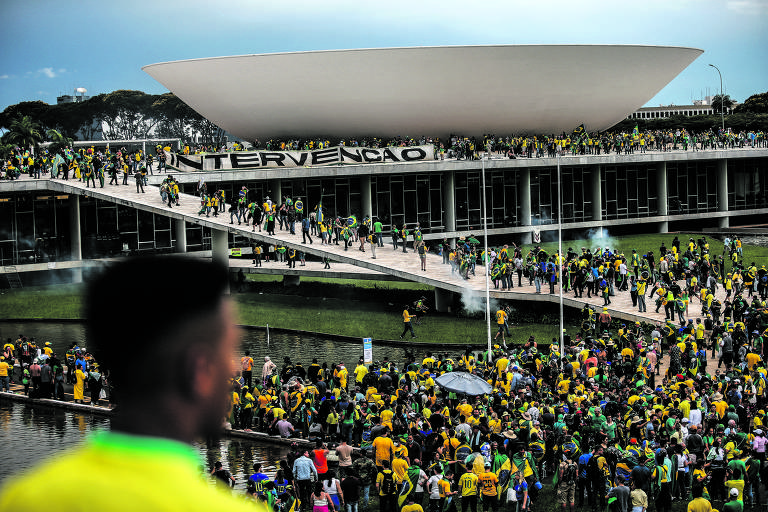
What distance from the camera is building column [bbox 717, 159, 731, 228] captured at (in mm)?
56688

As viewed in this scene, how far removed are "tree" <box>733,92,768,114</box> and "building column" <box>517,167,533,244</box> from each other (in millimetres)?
53724

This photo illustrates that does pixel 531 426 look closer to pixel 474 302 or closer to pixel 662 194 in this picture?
pixel 474 302

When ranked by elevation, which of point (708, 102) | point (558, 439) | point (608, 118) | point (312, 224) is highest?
point (708, 102)

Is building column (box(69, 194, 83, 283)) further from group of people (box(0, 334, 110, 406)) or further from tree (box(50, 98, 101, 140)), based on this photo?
tree (box(50, 98, 101, 140))

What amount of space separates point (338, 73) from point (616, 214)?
1714 centimetres

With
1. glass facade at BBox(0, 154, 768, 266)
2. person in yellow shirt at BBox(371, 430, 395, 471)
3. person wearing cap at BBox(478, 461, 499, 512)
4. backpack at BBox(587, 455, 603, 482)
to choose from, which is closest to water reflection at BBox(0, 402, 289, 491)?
person in yellow shirt at BBox(371, 430, 395, 471)

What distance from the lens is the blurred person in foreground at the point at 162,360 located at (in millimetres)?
1925

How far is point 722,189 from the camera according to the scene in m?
57.0

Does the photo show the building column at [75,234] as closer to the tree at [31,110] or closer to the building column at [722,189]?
the building column at [722,189]

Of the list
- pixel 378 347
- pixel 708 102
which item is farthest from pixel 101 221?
pixel 708 102

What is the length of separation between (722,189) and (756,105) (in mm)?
48105

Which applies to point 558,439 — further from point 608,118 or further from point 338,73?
point 608,118

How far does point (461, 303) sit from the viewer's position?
34.0 metres

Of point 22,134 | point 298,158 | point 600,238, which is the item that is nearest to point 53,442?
point 298,158
